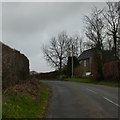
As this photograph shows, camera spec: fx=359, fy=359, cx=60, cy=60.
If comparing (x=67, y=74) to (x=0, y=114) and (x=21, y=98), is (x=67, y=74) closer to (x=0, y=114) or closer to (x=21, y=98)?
(x=21, y=98)

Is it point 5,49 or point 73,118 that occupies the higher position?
point 5,49

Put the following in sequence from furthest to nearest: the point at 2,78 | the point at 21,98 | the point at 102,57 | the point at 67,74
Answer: the point at 67,74 < the point at 102,57 < the point at 2,78 < the point at 21,98

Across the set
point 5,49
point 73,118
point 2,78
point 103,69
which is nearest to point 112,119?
point 73,118

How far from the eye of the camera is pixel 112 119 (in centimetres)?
1528

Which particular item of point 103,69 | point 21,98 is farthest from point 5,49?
point 103,69

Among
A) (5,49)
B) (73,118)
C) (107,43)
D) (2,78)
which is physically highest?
(107,43)

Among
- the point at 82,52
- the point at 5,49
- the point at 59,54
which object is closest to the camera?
Answer: the point at 5,49

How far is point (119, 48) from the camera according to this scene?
62469mm

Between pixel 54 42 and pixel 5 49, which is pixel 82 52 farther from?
pixel 5 49

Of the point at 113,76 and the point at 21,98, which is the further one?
the point at 113,76

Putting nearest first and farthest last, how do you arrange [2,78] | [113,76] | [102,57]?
[2,78], [113,76], [102,57]

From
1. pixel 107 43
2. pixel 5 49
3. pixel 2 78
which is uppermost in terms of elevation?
pixel 107 43

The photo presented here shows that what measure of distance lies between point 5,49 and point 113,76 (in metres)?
32.4

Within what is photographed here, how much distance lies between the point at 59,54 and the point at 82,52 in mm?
11340
